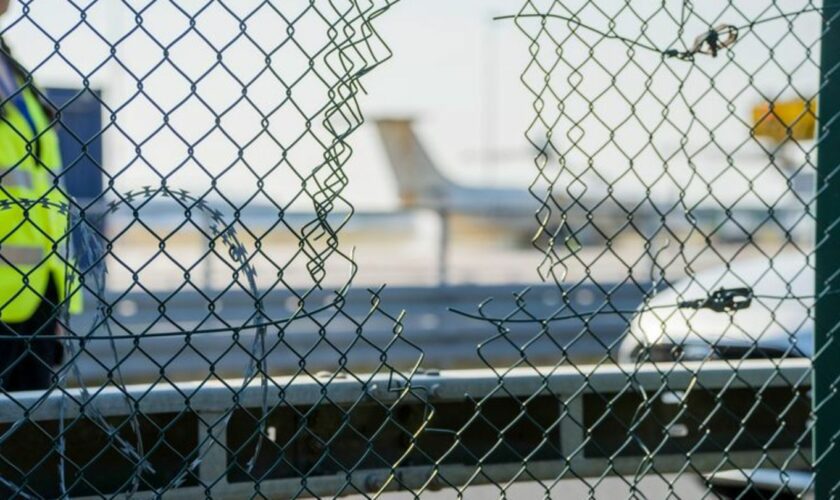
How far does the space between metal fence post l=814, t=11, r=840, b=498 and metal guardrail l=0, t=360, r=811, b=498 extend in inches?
4.4

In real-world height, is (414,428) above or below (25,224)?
below

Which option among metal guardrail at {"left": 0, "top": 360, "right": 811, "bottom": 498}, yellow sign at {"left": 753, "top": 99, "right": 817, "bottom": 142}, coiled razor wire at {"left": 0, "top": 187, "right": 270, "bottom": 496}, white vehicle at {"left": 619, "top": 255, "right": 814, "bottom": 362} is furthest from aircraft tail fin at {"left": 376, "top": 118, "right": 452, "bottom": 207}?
coiled razor wire at {"left": 0, "top": 187, "right": 270, "bottom": 496}

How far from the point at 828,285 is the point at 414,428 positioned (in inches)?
49.9

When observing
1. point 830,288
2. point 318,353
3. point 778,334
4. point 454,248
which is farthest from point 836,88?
point 454,248

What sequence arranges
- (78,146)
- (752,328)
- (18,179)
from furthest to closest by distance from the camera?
(78,146), (752,328), (18,179)

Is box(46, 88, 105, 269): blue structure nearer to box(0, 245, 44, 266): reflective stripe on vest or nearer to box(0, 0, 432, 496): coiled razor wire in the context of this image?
box(0, 245, 44, 266): reflective stripe on vest

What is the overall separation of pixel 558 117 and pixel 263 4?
84 centimetres

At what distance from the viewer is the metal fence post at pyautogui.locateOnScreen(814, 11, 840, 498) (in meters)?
3.28

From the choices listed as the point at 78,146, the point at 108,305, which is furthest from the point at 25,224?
the point at 78,146

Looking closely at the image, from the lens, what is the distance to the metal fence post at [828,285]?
3.28 m

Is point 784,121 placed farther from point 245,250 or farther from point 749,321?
point 245,250

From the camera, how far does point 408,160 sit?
1676 inches

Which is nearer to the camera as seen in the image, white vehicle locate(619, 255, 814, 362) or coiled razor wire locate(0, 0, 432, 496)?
coiled razor wire locate(0, 0, 432, 496)

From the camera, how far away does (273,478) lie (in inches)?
113
